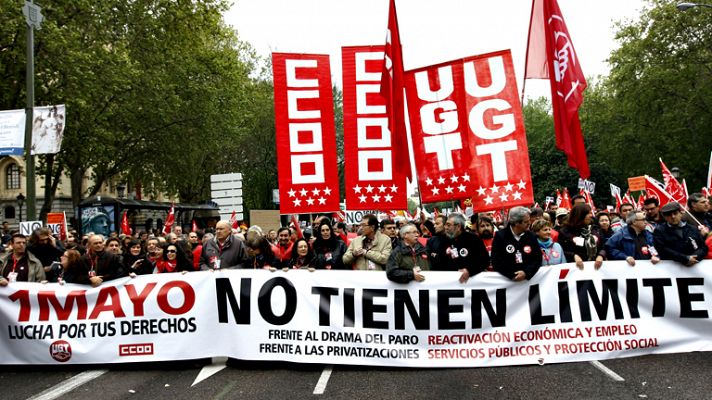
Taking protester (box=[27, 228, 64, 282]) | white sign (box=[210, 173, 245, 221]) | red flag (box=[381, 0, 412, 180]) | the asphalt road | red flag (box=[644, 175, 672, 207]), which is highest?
red flag (box=[381, 0, 412, 180])

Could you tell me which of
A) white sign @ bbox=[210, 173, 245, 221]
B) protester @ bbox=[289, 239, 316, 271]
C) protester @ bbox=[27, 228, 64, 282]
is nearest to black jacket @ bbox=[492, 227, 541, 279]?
protester @ bbox=[289, 239, 316, 271]

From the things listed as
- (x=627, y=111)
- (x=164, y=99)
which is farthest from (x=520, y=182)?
(x=627, y=111)

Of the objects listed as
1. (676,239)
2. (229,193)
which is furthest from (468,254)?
(229,193)

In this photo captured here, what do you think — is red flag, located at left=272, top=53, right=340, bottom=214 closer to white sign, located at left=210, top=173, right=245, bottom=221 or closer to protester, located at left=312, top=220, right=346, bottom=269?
protester, located at left=312, top=220, right=346, bottom=269

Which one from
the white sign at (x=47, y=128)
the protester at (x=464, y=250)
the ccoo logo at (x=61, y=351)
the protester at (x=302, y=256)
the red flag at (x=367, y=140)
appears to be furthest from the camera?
the white sign at (x=47, y=128)

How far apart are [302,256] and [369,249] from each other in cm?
121

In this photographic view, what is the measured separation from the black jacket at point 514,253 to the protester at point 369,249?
1407 mm

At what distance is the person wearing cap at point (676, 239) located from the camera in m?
6.91

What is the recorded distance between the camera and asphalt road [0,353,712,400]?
5660 mm

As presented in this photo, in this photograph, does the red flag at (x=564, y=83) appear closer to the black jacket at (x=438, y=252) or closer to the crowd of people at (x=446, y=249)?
the crowd of people at (x=446, y=249)

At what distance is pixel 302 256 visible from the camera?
8453 millimetres

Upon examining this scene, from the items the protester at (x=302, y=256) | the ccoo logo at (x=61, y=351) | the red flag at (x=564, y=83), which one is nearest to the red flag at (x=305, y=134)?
the protester at (x=302, y=256)

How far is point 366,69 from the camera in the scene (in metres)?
9.98

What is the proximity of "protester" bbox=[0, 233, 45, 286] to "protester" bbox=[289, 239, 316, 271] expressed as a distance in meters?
3.34
